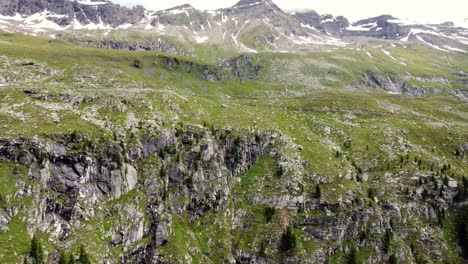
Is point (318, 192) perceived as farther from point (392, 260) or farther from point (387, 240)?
point (392, 260)

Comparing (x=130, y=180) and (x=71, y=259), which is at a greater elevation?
(x=130, y=180)

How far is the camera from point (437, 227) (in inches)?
3984

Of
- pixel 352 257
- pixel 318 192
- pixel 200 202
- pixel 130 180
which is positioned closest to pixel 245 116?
pixel 200 202

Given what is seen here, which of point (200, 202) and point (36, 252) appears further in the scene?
point (200, 202)

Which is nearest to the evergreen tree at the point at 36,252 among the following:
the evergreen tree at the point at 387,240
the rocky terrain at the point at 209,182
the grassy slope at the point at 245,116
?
the rocky terrain at the point at 209,182

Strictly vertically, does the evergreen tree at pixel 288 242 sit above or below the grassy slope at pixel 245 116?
below

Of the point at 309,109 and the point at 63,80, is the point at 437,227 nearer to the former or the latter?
the point at 309,109

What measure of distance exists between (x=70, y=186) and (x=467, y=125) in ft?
536

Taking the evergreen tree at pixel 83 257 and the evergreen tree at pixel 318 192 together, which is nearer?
the evergreen tree at pixel 83 257

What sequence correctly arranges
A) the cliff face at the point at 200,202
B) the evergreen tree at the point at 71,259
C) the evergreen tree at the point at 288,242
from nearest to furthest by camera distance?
the evergreen tree at the point at 71,259 < the cliff face at the point at 200,202 < the evergreen tree at the point at 288,242

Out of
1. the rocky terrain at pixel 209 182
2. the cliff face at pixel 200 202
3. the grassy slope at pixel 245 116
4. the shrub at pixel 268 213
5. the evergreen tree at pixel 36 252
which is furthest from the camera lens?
the shrub at pixel 268 213

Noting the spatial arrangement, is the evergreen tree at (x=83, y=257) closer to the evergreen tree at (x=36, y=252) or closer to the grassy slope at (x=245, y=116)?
the grassy slope at (x=245, y=116)

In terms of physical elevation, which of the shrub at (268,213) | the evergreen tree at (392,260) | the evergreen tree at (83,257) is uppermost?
the evergreen tree at (83,257)

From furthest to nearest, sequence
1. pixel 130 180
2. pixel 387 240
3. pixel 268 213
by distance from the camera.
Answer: pixel 268 213 < pixel 387 240 < pixel 130 180
